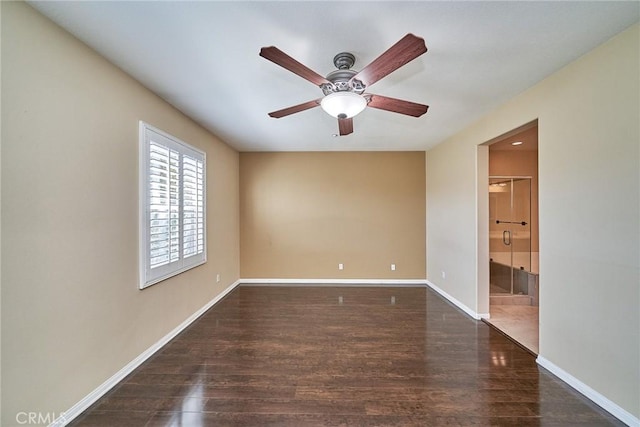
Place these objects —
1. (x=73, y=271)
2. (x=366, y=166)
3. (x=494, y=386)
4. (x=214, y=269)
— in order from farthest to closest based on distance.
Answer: (x=366, y=166), (x=214, y=269), (x=494, y=386), (x=73, y=271)

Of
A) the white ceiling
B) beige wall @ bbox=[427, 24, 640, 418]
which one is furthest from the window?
beige wall @ bbox=[427, 24, 640, 418]

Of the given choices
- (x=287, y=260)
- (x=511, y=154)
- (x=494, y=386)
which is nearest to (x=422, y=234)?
(x=511, y=154)

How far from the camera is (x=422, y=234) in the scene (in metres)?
5.22

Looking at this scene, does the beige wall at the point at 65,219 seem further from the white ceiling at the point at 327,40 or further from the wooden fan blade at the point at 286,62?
the wooden fan blade at the point at 286,62

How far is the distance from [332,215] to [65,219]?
13.1ft

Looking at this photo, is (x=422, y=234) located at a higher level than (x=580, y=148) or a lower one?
lower

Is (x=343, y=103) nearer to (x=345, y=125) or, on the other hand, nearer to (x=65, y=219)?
(x=345, y=125)

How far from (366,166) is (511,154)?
2.68 metres

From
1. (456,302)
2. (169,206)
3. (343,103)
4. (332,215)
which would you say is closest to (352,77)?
(343,103)

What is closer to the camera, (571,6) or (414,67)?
(571,6)

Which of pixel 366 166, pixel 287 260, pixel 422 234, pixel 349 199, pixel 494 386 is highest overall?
pixel 366 166

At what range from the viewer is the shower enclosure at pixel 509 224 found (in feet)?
15.6

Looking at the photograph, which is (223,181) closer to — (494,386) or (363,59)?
(363,59)

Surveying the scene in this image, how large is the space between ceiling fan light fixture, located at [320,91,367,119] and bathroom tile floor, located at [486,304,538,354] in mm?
2980
